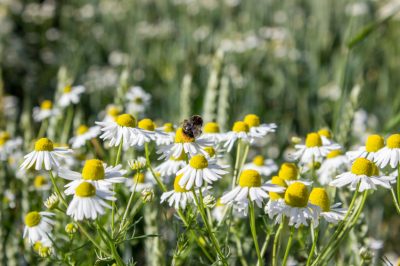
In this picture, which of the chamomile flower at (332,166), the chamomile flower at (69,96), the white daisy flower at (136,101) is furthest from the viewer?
the chamomile flower at (69,96)

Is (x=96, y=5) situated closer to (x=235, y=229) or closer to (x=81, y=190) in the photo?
(x=235, y=229)

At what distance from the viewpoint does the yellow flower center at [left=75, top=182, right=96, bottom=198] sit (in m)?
1.18

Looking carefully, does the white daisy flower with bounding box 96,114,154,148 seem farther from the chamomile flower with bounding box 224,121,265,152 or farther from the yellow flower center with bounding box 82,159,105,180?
the chamomile flower with bounding box 224,121,265,152

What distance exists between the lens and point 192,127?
151 centimetres

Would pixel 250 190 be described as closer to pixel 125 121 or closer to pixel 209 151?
pixel 209 151

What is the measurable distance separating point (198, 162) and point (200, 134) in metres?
0.22

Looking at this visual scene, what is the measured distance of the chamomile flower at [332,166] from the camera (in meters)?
1.83

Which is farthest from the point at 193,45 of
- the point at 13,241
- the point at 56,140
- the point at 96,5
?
the point at 13,241

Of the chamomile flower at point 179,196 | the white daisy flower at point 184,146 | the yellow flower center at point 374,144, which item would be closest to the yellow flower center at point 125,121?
the white daisy flower at point 184,146

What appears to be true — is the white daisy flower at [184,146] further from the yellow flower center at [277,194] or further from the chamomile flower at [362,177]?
the chamomile flower at [362,177]

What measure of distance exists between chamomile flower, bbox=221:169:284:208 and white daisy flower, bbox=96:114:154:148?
28cm

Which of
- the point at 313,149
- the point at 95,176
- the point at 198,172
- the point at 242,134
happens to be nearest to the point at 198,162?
the point at 198,172

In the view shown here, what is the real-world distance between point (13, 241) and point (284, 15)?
400 centimetres

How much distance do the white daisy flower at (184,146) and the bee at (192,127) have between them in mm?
11
